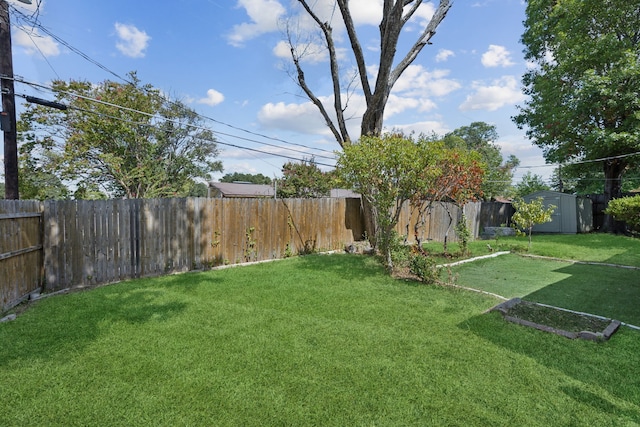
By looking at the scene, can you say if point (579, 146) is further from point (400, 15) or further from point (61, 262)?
point (61, 262)

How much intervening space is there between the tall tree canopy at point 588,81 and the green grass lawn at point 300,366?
1278 cm

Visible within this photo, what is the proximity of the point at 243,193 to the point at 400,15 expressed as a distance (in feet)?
61.9

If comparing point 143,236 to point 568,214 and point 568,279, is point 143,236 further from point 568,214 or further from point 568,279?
point 568,214

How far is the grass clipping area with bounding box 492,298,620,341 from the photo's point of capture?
3.42 m

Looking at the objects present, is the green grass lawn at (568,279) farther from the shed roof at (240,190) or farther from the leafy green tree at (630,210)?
the shed roof at (240,190)

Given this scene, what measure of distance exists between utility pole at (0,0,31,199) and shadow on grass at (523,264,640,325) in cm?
865

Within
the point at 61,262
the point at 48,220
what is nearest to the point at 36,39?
the point at 48,220

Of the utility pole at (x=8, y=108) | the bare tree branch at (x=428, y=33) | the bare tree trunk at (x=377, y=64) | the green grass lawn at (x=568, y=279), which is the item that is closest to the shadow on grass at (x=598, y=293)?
the green grass lawn at (x=568, y=279)

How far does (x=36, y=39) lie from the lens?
224 inches

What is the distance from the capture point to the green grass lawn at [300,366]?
2166mm

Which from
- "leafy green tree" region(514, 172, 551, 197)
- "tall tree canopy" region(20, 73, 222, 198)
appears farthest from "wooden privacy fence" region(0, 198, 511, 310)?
"leafy green tree" region(514, 172, 551, 197)

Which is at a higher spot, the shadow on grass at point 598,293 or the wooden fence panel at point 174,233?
the wooden fence panel at point 174,233

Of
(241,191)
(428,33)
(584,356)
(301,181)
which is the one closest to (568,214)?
(428,33)

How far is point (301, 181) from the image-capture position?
1880cm
